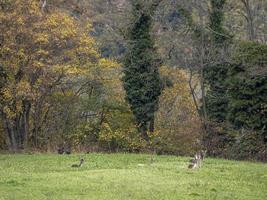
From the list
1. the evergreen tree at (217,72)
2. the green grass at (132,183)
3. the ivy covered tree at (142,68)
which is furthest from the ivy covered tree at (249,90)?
the green grass at (132,183)

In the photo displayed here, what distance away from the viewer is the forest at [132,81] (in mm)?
36656

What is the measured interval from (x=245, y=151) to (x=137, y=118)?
8.66m

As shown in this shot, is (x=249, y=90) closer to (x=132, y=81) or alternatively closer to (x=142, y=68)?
(x=142, y=68)

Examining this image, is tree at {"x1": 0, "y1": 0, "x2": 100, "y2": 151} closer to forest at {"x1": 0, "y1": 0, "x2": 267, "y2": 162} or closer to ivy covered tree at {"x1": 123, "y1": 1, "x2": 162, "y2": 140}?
forest at {"x1": 0, "y1": 0, "x2": 267, "y2": 162}

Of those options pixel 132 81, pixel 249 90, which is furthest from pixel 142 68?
pixel 249 90

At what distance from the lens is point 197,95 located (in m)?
46.4

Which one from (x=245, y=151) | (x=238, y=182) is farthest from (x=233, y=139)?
(x=238, y=182)

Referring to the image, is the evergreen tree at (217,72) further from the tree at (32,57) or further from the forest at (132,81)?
the tree at (32,57)

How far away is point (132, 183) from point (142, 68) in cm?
2288

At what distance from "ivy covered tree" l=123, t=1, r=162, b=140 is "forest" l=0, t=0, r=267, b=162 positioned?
0.23ft

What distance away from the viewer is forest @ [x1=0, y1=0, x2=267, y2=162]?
36.7m

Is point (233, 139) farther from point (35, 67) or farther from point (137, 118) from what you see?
point (35, 67)

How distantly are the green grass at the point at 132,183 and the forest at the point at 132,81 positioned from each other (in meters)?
10.2

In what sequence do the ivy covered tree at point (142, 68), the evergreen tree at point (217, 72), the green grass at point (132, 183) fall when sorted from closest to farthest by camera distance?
1. the green grass at point (132, 183)
2. the evergreen tree at point (217, 72)
3. the ivy covered tree at point (142, 68)
